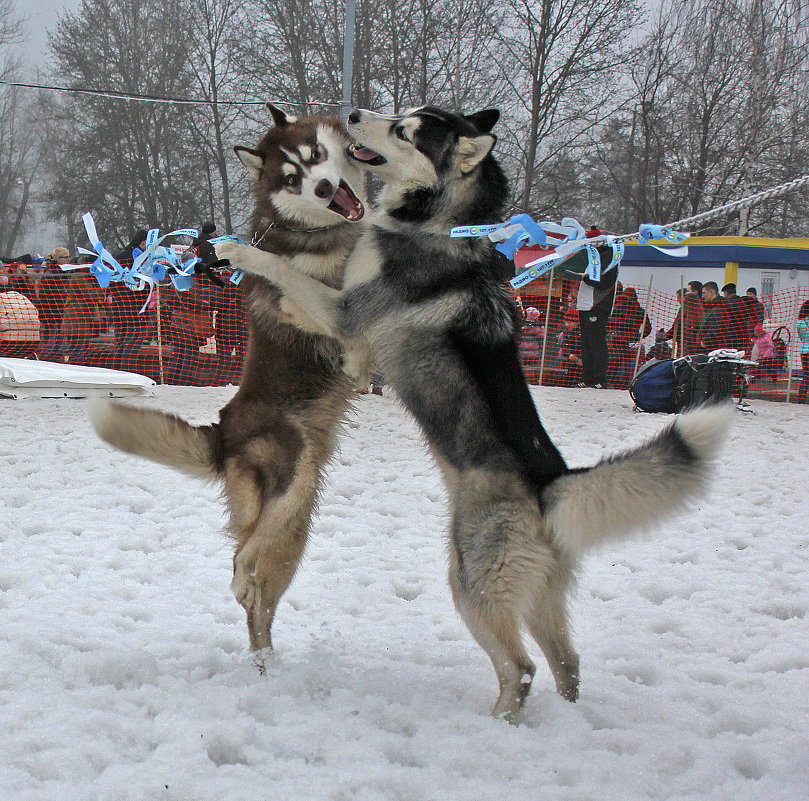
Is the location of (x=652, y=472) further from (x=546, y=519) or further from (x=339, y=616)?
(x=339, y=616)

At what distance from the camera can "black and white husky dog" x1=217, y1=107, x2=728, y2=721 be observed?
2.13 m

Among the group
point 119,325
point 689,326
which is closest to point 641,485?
point 119,325

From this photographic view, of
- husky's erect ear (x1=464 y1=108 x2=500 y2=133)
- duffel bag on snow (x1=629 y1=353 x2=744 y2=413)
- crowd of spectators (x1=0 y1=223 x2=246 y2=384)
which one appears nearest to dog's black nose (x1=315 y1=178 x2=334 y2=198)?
husky's erect ear (x1=464 y1=108 x2=500 y2=133)

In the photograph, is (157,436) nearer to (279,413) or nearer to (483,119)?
(279,413)

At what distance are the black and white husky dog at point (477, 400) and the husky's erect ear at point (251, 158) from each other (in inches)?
14.4

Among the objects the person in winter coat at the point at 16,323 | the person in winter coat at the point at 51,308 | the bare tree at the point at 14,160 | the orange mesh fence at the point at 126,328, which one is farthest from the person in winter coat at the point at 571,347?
the bare tree at the point at 14,160

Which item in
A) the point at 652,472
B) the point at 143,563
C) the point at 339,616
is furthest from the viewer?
the point at 143,563

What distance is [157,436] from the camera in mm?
2578

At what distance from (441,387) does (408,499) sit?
264 cm

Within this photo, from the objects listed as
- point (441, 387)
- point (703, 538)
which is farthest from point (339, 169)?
point (703, 538)

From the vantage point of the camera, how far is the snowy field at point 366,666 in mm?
1895

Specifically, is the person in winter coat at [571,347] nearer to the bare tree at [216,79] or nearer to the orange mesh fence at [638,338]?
the orange mesh fence at [638,338]

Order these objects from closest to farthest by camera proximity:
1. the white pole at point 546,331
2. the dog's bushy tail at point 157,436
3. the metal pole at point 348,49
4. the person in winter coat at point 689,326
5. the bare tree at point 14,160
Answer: the dog's bushy tail at point 157,436 < the white pole at point 546,331 < the person in winter coat at point 689,326 < the metal pole at point 348,49 < the bare tree at point 14,160

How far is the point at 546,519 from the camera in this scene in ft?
7.25
